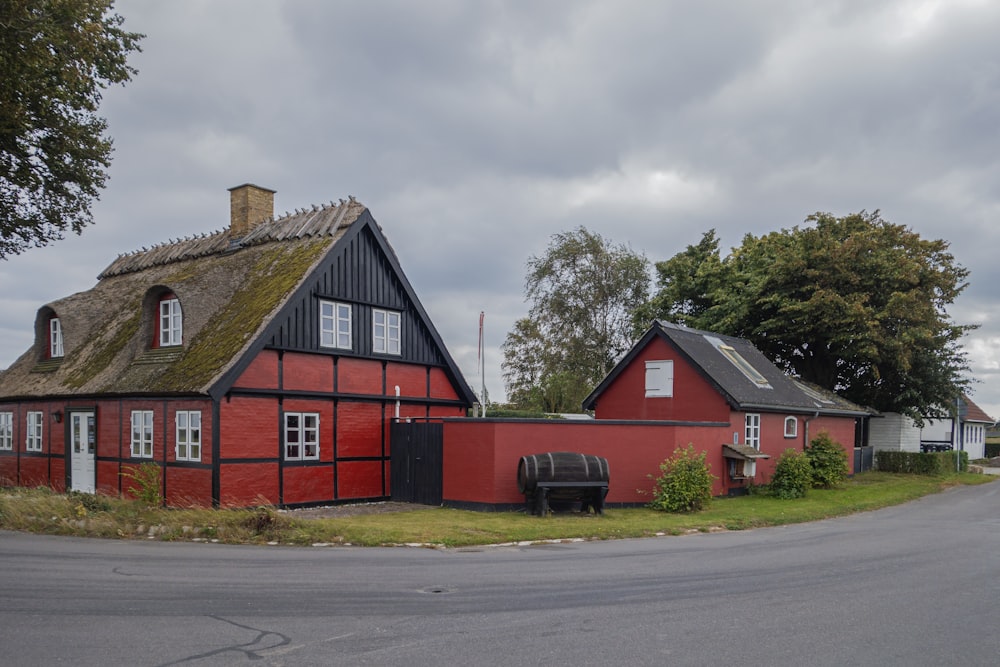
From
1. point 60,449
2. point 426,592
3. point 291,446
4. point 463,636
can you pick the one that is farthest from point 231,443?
point 463,636

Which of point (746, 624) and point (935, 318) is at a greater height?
point (935, 318)

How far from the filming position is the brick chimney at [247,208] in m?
24.5

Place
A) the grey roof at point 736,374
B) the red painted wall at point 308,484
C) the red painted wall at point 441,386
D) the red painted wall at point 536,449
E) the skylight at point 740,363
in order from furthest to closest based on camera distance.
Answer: the skylight at point 740,363
the grey roof at point 736,374
the red painted wall at point 441,386
the red painted wall at point 308,484
the red painted wall at point 536,449

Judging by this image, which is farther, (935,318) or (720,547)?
(935,318)

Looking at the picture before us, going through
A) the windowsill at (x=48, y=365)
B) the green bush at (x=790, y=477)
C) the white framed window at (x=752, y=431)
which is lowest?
the green bush at (x=790, y=477)

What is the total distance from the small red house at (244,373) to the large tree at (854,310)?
18290 mm

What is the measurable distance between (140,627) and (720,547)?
9.65m

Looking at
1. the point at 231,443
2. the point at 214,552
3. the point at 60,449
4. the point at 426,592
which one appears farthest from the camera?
the point at 60,449

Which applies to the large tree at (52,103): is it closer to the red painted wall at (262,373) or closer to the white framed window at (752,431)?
the red painted wall at (262,373)

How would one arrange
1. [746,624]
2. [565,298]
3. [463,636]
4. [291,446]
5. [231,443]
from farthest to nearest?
[565,298]
[291,446]
[231,443]
[746,624]
[463,636]

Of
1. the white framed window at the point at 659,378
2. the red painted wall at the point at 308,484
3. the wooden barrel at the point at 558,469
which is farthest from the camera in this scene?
the white framed window at the point at 659,378

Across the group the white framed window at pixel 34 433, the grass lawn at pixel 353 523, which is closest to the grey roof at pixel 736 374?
the grass lawn at pixel 353 523

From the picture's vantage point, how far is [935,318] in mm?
34938

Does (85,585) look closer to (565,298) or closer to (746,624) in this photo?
(746,624)
